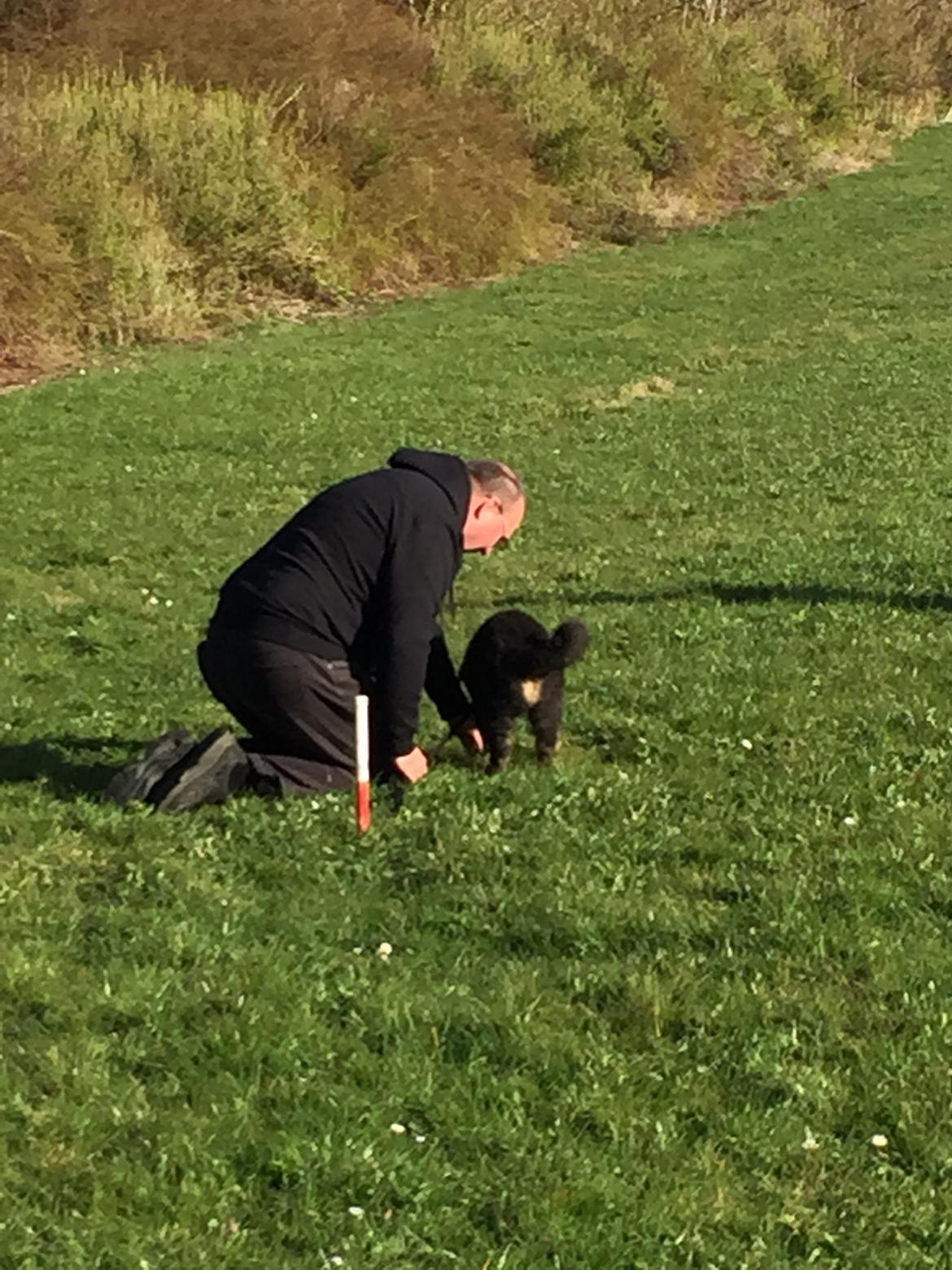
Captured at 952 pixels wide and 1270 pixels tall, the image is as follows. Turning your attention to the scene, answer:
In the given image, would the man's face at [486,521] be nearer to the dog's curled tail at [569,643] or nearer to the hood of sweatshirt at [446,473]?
the hood of sweatshirt at [446,473]

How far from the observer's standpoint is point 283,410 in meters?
18.6

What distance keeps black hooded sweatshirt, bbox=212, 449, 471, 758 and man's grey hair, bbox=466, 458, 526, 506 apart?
7 cm

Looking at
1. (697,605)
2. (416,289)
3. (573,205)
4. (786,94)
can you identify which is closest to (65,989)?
(697,605)

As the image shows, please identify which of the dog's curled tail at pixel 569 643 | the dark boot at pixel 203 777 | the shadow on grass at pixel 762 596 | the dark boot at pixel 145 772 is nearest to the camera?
the dark boot at pixel 203 777

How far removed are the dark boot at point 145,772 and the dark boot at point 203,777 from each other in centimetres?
4

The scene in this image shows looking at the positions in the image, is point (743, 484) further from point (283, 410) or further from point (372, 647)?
point (372, 647)

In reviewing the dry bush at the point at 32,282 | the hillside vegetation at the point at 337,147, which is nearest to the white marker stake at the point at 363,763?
the dry bush at the point at 32,282

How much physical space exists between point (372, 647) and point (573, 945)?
177cm

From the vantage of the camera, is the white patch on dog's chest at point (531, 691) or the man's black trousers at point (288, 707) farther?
the white patch on dog's chest at point (531, 691)

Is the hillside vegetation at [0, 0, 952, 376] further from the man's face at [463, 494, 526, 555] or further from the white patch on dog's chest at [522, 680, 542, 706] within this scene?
the man's face at [463, 494, 526, 555]

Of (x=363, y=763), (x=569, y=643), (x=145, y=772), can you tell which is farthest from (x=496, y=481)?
(x=145, y=772)

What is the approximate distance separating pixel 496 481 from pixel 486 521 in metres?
0.17

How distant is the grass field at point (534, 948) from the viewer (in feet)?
13.2

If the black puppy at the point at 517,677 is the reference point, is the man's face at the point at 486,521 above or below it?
above
